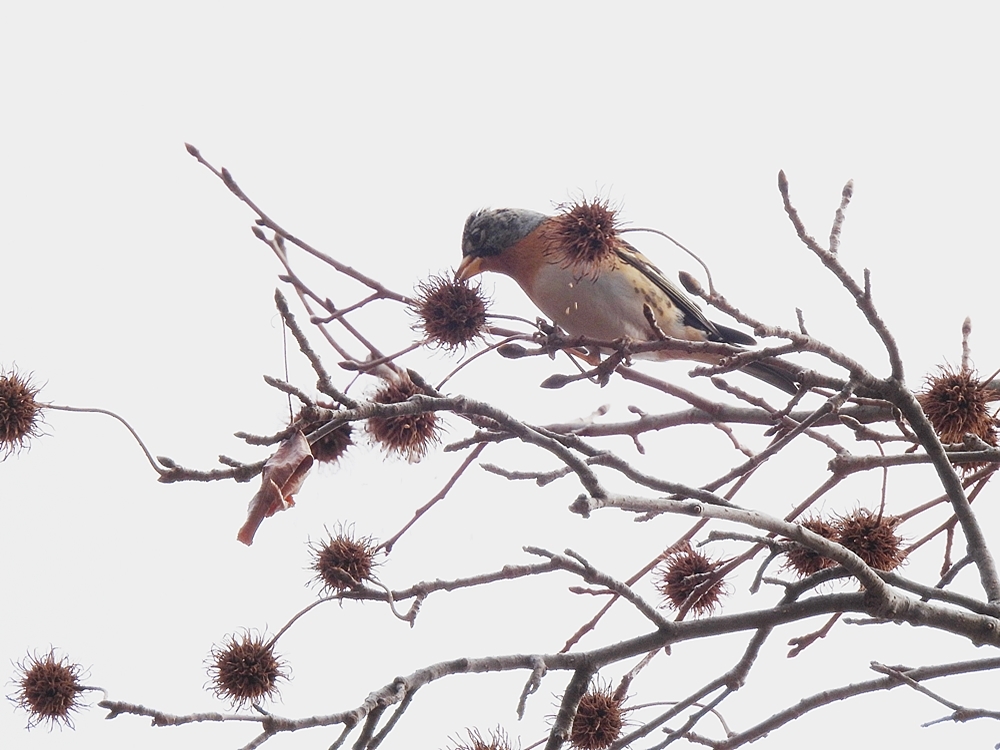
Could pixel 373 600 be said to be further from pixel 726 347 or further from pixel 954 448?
pixel 954 448

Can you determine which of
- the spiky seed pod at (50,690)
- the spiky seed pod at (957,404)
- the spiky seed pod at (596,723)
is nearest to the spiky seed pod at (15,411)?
the spiky seed pod at (50,690)

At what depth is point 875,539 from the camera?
1.67 metres

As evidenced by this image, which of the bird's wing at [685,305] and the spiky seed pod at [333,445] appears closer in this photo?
the spiky seed pod at [333,445]

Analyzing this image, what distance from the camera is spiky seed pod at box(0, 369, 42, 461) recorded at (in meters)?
1.41

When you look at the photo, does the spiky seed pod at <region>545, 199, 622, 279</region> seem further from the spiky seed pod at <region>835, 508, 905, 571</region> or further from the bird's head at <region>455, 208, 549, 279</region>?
the bird's head at <region>455, 208, 549, 279</region>

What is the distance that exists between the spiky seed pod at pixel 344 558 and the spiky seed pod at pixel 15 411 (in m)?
0.46

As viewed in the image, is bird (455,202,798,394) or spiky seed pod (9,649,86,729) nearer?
spiky seed pod (9,649,86,729)

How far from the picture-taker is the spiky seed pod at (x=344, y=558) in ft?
4.87

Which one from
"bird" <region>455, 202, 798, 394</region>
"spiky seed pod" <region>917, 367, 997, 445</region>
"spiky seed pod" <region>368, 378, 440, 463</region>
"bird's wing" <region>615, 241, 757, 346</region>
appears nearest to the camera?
"spiky seed pod" <region>368, 378, 440, 463</region>

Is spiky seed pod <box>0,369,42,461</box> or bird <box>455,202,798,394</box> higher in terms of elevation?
bird <box>455,202,798,394</box>

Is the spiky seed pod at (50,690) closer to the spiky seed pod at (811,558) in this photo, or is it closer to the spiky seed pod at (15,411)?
the spiky seed pod at (15,411)

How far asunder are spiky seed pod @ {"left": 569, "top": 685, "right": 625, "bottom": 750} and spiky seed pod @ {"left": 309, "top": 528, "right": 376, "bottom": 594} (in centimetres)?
43

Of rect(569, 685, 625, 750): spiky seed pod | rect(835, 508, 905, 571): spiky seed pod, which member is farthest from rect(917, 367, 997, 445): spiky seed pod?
rect(569, 685, 625, 750): spiky seed pod

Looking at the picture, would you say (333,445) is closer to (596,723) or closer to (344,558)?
(344,558)
